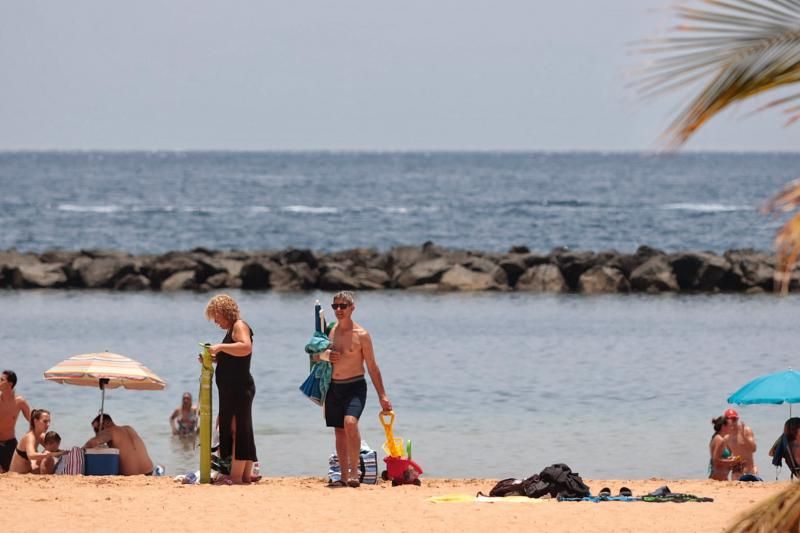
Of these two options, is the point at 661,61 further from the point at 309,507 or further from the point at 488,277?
the point at 488,277

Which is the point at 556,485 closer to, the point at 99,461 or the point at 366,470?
the point at 366,470

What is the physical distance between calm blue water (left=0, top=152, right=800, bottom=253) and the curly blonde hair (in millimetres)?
38073

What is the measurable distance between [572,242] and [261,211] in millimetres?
27119

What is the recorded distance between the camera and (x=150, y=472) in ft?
44.5

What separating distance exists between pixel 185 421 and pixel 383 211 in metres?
66.0

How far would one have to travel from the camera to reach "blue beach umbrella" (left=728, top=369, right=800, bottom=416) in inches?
556

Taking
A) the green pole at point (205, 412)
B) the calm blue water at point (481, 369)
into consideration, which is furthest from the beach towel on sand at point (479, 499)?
the calm blue water at point (481, 369)

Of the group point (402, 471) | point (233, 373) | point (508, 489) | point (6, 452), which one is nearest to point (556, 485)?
point (508, 489)

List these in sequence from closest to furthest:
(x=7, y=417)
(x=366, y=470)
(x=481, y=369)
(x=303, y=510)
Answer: (x=303, y=510) < (x=366, y=470) < (x=7, y=417) < (x=481, y=369)

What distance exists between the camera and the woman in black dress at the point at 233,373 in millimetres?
11797

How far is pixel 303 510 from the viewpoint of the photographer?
11414 millimetres

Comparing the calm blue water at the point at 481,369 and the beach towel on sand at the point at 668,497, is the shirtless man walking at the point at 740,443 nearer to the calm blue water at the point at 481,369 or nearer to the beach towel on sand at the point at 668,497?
the calm blue water at the point at 481,369

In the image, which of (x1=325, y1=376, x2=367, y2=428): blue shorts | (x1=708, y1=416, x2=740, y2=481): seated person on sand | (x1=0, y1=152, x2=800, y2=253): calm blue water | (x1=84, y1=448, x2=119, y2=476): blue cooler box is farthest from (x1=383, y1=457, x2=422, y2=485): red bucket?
(x1=0, y1=152, x2=800, y2=253): calm blue water

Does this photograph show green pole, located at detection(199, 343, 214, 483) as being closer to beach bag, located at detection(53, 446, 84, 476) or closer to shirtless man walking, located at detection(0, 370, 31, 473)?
beach bag, located at detection(53, 446, 84, 476)
